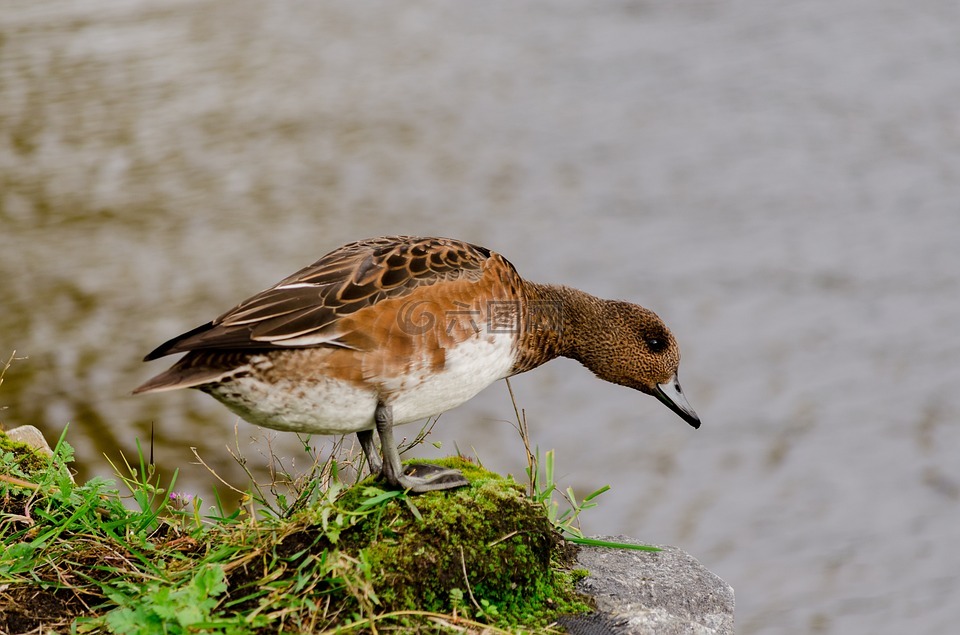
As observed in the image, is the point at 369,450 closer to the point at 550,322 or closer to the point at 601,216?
the point at 550,322

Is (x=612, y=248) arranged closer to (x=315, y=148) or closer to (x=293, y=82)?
(x=315, y=148)

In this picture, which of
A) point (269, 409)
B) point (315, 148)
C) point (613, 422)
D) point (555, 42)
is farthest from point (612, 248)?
point (269, 409)

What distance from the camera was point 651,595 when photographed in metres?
3.88

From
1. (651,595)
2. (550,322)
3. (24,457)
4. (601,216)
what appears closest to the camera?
(651,595)

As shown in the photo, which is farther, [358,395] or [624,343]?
[624,343]

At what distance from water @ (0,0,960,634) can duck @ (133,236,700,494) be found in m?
3.46

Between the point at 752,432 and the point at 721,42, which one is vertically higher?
the point at 721,42

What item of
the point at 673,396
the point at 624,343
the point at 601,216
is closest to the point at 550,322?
the point at 624,343

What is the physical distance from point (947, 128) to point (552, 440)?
22.2 ft

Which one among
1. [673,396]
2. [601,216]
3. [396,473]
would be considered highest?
[396,473]

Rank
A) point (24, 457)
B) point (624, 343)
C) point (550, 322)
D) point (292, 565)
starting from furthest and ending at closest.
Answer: point (624, 343)
point (550, 322)
point (24, 457)
point (292, 565)

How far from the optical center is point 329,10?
53.9ft

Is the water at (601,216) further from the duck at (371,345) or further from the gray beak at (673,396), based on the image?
the duck at (371,345)

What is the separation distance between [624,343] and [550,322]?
398mm
